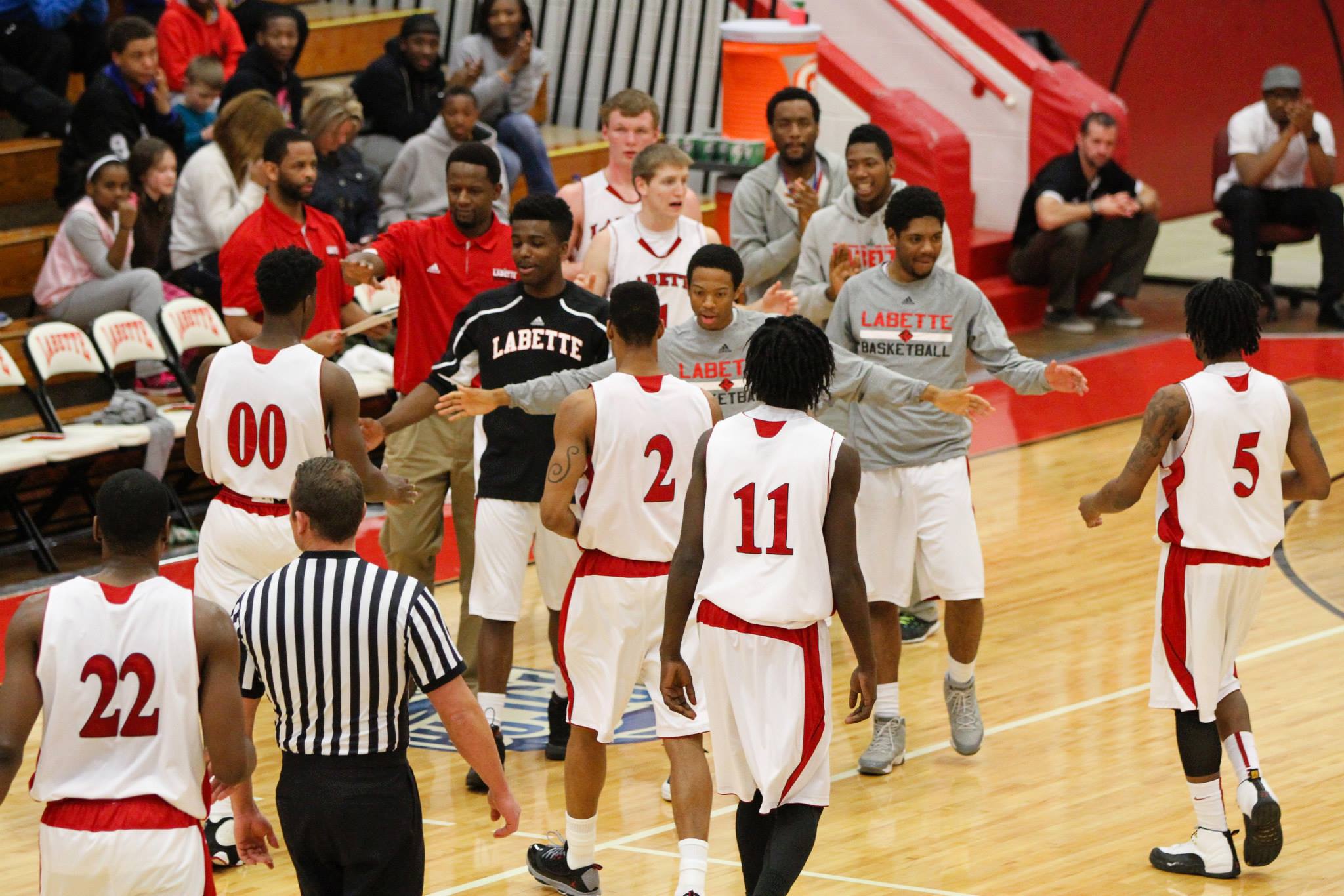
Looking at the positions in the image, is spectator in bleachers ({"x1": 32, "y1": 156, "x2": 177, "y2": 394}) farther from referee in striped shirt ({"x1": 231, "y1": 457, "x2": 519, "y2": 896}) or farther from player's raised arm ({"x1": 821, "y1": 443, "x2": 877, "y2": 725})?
player's raised arm ({"x1": 821, "y1": 443, "x2": 877, "y2": 725})

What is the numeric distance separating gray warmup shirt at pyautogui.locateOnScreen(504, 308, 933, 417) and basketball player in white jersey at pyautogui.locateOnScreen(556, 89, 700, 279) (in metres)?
1.84

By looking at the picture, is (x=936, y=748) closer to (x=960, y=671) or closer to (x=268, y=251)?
(x=960, y=671)

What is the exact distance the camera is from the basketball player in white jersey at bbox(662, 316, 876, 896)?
15.2 ft

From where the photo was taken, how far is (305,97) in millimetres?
12383

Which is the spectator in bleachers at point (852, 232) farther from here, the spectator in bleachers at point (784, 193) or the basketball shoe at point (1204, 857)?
the basketball shoe at point (1204, 857)

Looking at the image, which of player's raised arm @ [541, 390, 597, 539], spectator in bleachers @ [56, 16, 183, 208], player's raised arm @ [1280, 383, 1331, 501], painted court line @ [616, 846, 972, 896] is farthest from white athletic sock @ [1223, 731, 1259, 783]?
spectator in bleachers @ [56, 16, 183, 208]

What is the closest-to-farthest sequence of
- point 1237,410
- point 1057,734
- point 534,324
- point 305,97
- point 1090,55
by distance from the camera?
point 1237,410 → point 534,324 → point 1057,734 → point 305,97 → point 1090,55

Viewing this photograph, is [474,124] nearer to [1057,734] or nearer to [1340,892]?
[1057,734]

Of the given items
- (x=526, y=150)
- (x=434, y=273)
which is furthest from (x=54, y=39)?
(x=434, y=273)

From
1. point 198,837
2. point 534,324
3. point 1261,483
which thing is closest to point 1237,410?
point 1261,483

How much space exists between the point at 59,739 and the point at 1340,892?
3.67 m

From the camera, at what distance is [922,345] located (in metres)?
6.47

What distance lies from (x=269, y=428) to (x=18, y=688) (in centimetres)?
195

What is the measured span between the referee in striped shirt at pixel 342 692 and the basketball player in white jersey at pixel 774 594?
0.75 meters
